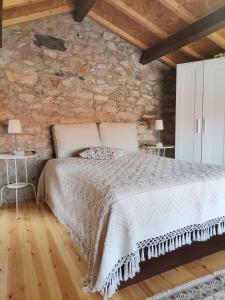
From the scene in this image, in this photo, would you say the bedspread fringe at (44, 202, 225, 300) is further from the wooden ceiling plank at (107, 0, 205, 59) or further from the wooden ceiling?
the wooden ceiling plank at (107, 0, 205, 59)

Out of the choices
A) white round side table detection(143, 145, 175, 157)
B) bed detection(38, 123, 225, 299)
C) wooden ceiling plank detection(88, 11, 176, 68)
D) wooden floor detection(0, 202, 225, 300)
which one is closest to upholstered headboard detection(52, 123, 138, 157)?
white round side table detection(143, 145, 175, 157)

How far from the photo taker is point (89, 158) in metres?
3.40

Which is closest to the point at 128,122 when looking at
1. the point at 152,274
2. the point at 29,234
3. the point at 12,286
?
the point at 29,234

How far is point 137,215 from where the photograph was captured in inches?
67.4

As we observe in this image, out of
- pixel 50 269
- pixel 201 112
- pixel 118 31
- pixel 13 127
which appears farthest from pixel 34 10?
pixel 50 269

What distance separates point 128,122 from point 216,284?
3126mm

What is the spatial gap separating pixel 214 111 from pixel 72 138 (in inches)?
89.1

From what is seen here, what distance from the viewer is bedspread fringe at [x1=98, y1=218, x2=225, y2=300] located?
5.39ft

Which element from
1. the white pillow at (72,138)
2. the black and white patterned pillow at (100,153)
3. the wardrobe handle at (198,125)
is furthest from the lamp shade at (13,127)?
the wardrobe handle at (198,125)

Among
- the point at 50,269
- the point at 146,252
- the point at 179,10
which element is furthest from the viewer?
the point at 179,10

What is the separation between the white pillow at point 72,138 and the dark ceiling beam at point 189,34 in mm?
1706

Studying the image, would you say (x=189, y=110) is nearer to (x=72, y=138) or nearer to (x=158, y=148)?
(x=158, y=148)

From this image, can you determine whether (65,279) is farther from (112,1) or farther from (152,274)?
(112,1)

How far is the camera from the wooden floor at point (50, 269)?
5.70ft
